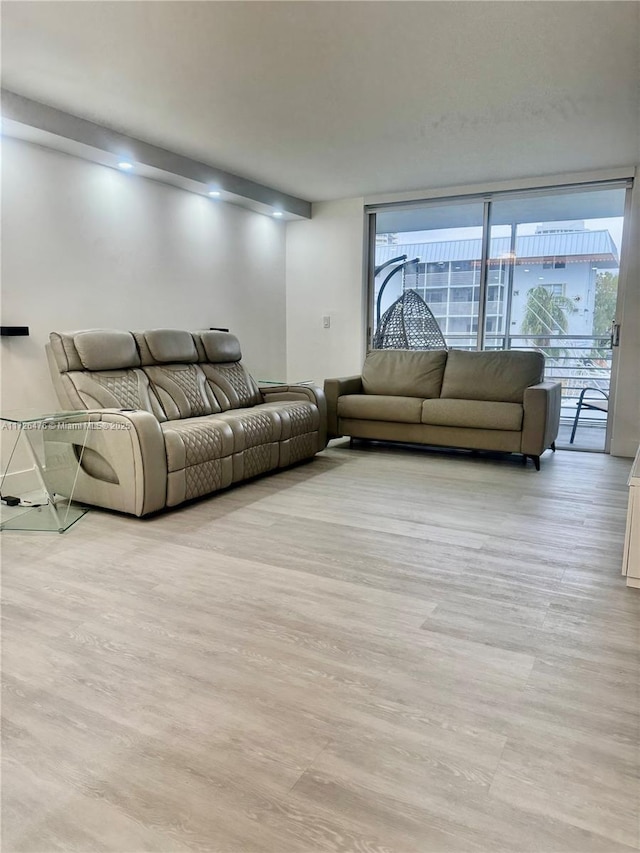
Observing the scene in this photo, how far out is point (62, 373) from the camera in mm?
3494

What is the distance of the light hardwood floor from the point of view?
119 cm

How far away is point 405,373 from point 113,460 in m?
2.91

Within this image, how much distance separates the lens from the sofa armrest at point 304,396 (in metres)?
4.61

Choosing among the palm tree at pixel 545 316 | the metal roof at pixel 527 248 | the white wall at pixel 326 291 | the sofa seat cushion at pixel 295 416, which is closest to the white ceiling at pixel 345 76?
the metal roof at pixel 527 248

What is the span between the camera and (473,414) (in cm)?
448

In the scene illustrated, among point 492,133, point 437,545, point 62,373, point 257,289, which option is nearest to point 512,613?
point 437,545

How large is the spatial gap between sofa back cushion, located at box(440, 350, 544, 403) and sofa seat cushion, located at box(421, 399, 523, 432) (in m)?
0.18

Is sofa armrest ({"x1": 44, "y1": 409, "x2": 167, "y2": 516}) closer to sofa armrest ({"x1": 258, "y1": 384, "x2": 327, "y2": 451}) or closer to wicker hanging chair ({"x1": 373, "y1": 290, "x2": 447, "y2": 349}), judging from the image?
sofa armrest ({"x1": 258, "y1": 384, "x2": 327, "y2": 451})

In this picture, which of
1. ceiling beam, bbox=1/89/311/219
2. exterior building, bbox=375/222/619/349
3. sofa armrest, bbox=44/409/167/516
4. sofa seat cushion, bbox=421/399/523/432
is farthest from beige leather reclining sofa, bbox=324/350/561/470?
sofa armrest, bbox=44/409/167/516

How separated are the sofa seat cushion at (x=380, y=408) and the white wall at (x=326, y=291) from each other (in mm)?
1086

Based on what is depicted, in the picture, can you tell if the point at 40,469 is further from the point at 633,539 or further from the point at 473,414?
the point at 473,414

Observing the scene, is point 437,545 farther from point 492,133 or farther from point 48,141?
point 48,141

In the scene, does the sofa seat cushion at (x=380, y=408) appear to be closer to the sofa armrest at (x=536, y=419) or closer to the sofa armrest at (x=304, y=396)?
the sofa armrest at (x=304, y=396)

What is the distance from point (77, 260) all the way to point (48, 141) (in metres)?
0.73
